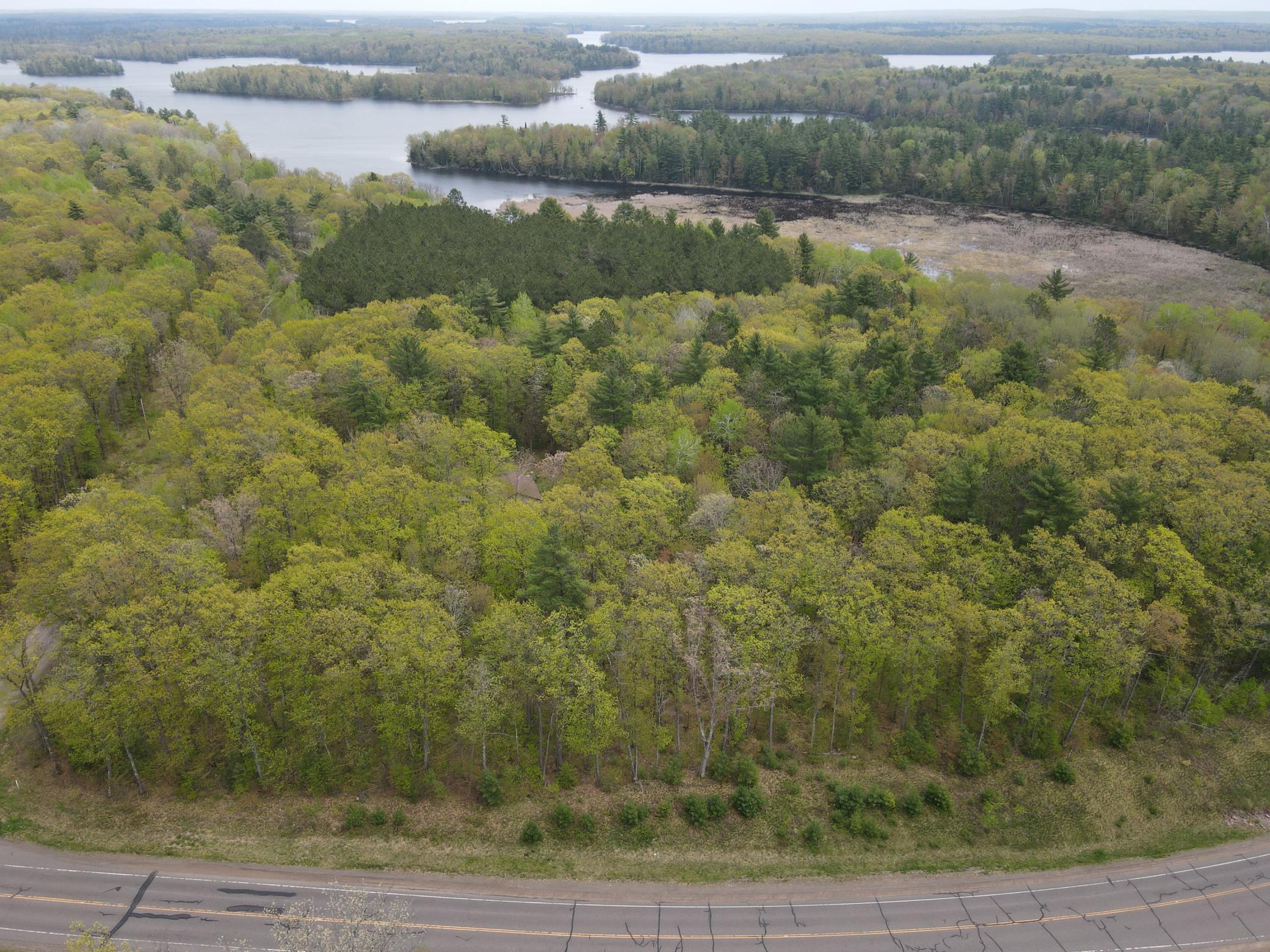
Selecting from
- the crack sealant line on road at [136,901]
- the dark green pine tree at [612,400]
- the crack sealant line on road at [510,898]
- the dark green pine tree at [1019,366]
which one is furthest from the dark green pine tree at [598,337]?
the crack sealant line on road at [136,901]

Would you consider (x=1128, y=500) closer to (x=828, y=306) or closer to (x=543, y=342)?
(x=828, y=306)

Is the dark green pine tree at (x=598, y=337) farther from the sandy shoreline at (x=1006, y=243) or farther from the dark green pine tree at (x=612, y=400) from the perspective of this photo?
the sandy shoreline at (x=1006, y=243)

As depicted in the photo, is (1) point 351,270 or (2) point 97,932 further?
(1) point 351,270

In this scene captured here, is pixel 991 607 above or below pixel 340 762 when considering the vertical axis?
above

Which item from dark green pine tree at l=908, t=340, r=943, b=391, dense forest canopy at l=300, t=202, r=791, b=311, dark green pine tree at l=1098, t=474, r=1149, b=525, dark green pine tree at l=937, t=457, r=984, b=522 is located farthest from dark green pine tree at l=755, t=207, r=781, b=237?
dark green pine tree at l=1098, t=474, r=1149, b=525

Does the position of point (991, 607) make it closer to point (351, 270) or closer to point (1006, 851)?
point (1006, 851)

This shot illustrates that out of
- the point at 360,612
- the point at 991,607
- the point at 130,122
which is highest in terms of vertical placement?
the point at 130,122

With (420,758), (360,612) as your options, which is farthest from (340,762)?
(360,612)

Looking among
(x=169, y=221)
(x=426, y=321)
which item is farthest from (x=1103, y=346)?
(x=169, y=221)
